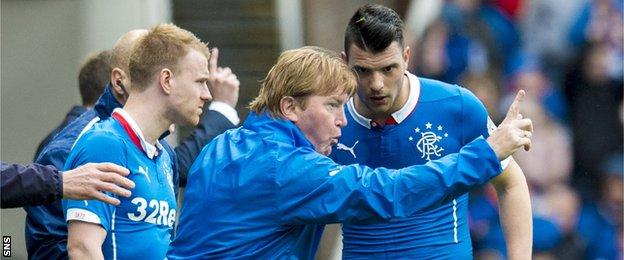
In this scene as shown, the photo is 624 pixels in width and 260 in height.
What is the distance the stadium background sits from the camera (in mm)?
8648

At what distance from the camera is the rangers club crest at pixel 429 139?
17.9 ft

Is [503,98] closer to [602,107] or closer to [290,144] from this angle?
[602,107]

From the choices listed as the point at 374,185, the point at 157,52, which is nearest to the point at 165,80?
the point at 157,52

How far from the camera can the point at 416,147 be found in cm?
547

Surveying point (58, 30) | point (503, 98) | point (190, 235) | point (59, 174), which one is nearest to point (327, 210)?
point (190, 235)

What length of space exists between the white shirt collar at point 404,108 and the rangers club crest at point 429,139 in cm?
8

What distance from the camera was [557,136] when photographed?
8.76 m

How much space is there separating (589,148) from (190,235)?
15.1ft

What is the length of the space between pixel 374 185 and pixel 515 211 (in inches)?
51.8

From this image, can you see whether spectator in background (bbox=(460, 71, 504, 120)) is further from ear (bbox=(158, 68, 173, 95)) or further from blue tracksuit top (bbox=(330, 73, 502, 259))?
ear (bbox=(158, 68, 173, 95))

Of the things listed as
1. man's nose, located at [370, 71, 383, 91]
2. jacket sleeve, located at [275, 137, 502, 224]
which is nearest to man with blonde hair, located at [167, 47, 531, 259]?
jacket sleeve, located at [275, 137, 502, 224]

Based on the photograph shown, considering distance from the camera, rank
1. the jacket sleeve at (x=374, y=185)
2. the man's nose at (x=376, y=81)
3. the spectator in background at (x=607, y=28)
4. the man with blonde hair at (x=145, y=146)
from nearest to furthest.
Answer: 1. the jacket sleeve at (x=374, y=185)
2. the man with blonde hair at (x=145, y=146)
3. the man's nose at (x=376, y=81)
4. the spectator in background at (x=607, y=28)

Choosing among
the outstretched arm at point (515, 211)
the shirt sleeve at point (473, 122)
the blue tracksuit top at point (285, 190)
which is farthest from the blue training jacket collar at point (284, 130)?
the outstretched arm at point (515, 211)

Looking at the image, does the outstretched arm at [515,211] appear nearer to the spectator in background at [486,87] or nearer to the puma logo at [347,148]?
the puma logo at [347,148]
